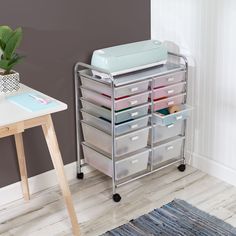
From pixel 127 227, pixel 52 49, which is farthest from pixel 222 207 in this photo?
pixel 52 49

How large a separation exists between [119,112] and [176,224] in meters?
0.65

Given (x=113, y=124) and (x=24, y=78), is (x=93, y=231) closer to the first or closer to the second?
(x=113, y=124)

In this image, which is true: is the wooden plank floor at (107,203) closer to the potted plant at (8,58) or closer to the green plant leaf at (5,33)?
the potted plant at (8,58)

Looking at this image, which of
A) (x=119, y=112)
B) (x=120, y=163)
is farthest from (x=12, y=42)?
(x=120, y=163)

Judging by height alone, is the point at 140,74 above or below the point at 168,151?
above

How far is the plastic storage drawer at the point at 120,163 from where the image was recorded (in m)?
2.86

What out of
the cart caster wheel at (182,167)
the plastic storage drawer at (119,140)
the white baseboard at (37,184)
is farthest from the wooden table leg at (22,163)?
the cart caster wheel at (182,167)

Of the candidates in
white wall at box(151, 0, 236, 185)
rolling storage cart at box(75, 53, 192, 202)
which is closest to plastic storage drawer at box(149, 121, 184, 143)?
rolling storage cart at box(75, 53, 192, 202)

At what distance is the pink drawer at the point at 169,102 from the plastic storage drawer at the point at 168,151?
0.74ft

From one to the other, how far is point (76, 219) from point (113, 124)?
1.75 ft

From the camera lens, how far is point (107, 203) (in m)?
2.84

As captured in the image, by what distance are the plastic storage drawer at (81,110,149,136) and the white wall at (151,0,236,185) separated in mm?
403

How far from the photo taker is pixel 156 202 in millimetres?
2830

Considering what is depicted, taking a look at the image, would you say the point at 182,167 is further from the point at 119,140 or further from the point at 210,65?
the point at 210,65
